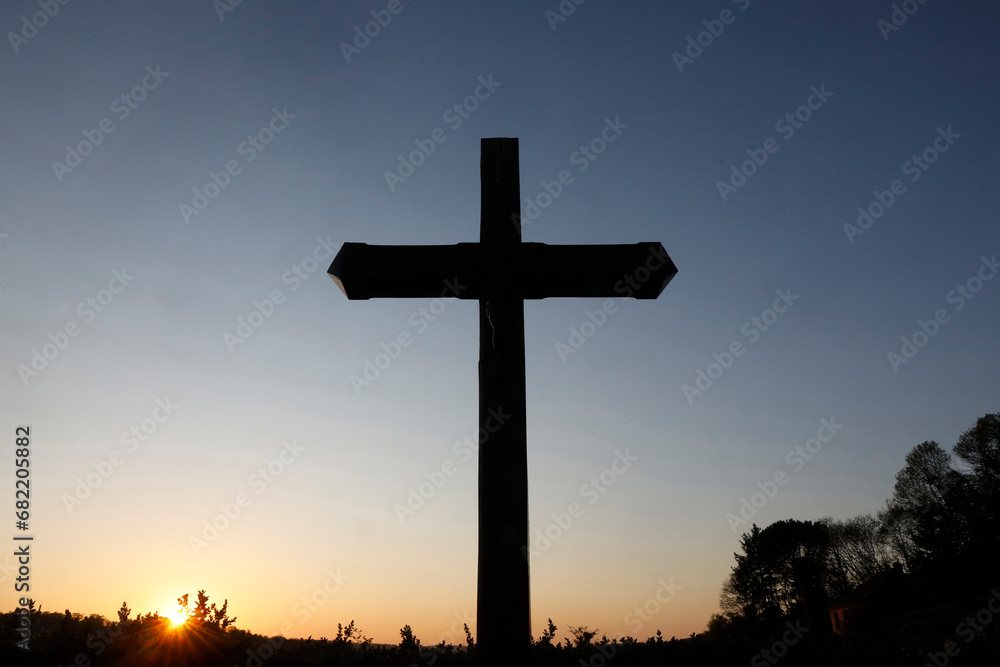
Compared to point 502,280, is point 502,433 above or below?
below

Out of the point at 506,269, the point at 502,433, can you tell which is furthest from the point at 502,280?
the point at 502,433

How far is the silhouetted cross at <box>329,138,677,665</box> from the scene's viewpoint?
3482mm

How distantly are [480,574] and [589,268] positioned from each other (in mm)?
1901

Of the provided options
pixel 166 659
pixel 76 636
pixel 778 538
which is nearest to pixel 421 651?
pixel 166 659

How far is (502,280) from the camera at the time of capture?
396 cm

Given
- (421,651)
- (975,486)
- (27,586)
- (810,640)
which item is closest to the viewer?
(421,651)

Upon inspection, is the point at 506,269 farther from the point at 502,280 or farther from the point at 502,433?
the point at 502,433

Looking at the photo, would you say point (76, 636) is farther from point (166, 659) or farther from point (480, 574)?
point (480, 574)

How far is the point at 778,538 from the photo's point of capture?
57969 mm

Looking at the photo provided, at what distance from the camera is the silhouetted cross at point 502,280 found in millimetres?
3482

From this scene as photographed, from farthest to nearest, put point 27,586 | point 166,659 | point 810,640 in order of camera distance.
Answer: point 27,586, point 810,640, point 166,659

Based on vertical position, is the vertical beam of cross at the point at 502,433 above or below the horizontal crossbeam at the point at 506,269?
below

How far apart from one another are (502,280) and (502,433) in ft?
3.09

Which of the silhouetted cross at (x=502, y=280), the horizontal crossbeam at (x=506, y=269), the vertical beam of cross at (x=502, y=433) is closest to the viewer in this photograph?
the vertical beam of cross at (x=502, y=433)
